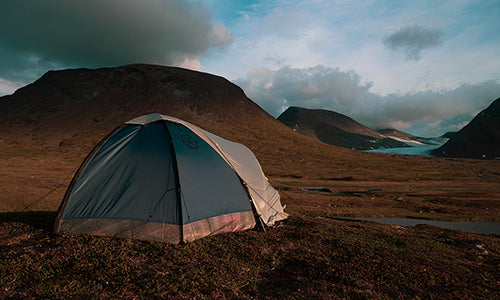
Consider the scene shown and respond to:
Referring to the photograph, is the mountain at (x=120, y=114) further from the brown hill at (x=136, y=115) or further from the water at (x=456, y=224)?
the water at (x=456, y=224)

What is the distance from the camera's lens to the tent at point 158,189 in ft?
34.4

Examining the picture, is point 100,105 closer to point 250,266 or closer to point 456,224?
point 456,224

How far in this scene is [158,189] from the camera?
35.6 ft

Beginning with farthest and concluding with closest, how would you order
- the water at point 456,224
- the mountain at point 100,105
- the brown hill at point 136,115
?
the mountain at point 100,105 → the brown hill at point 136,115 → the water at point 456,224

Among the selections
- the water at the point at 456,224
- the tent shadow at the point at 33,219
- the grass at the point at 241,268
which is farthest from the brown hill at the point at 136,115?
the grass at the point at 241,268

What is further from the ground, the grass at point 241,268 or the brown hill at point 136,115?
the brown hill at point 136,115

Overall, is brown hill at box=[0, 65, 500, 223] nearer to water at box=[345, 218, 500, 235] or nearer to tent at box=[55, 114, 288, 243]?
water at box=[345, 218, 500, 235]

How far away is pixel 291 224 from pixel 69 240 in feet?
32.5

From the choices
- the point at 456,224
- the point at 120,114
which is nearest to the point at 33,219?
the point at 456,224

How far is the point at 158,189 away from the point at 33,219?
7.87 meters

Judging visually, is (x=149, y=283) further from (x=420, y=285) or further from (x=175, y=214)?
(x=420, y=285)

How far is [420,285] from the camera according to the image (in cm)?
785

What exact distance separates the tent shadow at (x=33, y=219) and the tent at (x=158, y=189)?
2164mm

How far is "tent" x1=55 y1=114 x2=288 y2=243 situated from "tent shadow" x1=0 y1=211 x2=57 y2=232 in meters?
2.16
